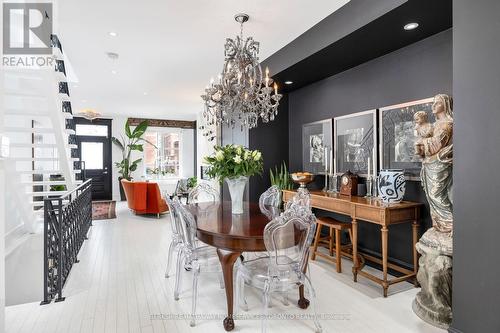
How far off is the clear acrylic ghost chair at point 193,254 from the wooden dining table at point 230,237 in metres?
0.11

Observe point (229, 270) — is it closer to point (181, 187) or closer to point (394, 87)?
point (394, 87)

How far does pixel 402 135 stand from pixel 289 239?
1.93 metres

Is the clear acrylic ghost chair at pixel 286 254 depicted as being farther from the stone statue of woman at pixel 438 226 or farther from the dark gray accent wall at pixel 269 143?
the dark gray accent wall at pixel 269 143

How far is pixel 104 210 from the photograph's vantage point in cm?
736

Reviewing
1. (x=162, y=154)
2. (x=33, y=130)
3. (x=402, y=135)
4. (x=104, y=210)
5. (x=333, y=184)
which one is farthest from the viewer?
(x=162, y=154)

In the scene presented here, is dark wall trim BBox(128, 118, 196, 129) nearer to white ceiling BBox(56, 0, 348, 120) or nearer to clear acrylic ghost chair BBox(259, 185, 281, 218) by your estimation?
white ceiling BBox(56, 0, 348, 120)

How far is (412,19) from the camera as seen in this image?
248 centimetres

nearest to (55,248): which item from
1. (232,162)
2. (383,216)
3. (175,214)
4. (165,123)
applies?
(175,214)

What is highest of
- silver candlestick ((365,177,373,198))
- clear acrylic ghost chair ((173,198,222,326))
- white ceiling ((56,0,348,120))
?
white ceiling ((56,0,348,120))

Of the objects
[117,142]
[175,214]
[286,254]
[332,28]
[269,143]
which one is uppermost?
[332,28]

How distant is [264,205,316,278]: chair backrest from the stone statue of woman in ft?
3.42

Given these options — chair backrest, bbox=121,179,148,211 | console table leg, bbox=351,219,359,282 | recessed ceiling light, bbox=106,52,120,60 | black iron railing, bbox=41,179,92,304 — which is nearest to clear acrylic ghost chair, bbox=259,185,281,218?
console table leg, bbox=351,219,359,282

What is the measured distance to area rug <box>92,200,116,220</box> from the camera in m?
6.51

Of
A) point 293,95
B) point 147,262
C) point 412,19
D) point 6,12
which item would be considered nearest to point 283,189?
point 293,95
